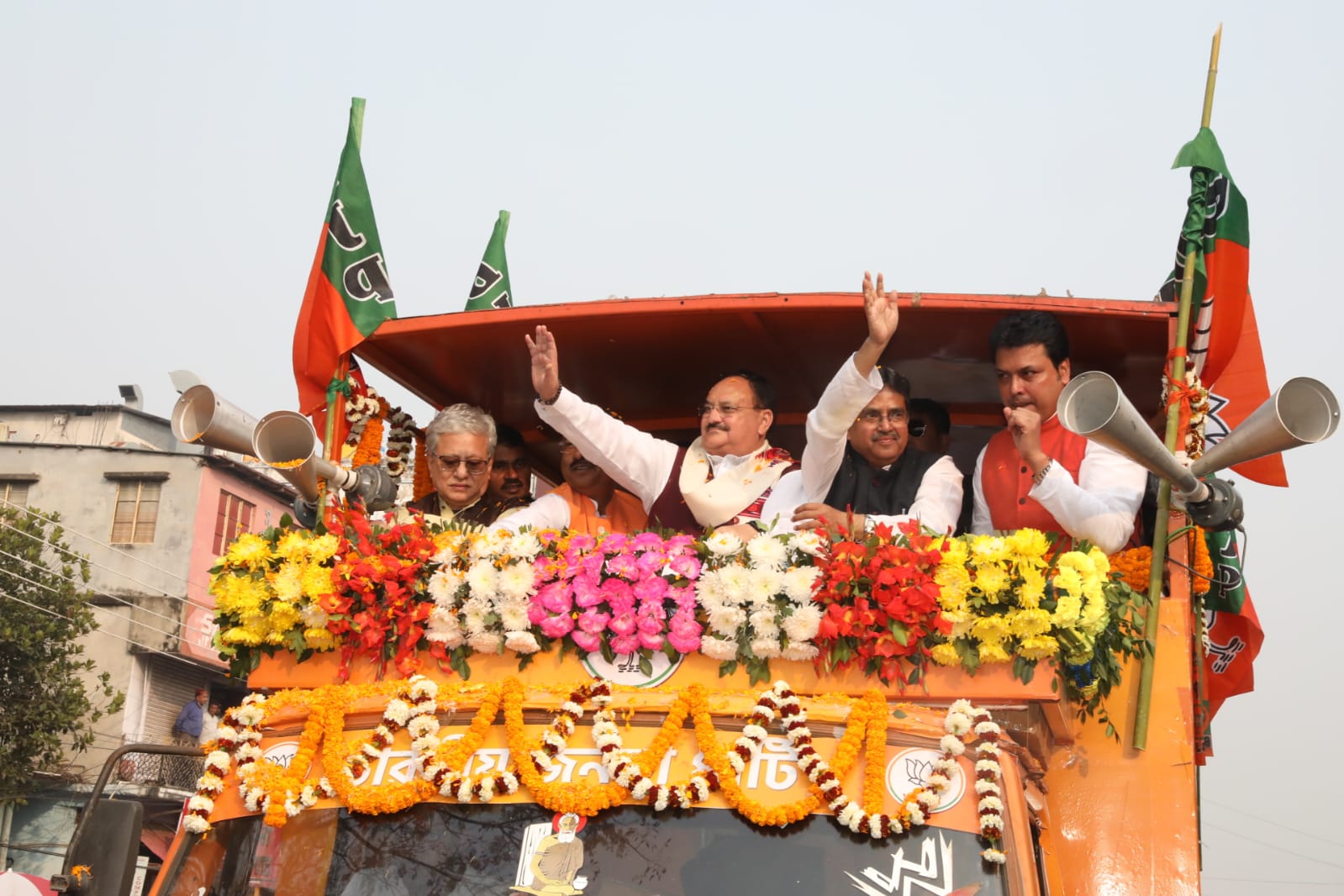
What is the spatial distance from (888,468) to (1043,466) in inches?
46.5

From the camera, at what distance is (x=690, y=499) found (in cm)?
577

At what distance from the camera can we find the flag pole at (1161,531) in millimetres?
4555

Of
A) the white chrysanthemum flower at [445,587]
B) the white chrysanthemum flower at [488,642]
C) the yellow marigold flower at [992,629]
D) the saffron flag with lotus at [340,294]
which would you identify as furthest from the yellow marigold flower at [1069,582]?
the saffron flag with lotus at [340,294]

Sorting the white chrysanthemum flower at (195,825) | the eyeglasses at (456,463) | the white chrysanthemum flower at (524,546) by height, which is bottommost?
the white chrysanthemum flower at (195,825)

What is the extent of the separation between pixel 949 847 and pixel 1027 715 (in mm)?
827

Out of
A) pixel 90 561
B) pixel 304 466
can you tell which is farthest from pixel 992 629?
pixel 90 561

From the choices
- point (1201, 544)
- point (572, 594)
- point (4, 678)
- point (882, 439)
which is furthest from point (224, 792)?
point (4, 678)

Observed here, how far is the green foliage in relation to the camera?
931 inches

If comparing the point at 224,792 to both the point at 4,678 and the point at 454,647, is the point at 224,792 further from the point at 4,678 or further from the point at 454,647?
the point at 4,678

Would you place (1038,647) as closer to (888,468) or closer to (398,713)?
(888,468)

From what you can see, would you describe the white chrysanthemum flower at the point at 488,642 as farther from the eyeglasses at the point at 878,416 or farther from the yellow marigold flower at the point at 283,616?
the eyeglasses at the point at 878,416

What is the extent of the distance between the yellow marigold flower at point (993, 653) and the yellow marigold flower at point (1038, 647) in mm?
56

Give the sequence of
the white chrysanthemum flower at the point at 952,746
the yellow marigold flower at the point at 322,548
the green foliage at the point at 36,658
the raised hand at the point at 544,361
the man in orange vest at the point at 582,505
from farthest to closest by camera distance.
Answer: the green foliage at the point at 36,658 → the man in orange vest at the point at 582,505 → the raised hand at the point at 544,361 → the yellow marigold flower at the point at 322,548 → the white chrysanthemum flower at the point at 952,746

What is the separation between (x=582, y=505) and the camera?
6535mm
